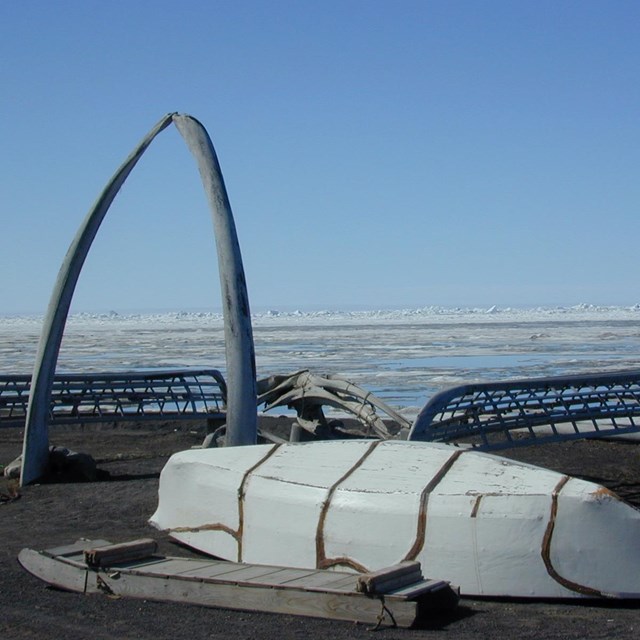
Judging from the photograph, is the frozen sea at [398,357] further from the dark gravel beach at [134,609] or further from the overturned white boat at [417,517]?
the overturned white boat at [417,517]

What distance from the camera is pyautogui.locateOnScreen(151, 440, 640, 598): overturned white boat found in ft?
24.4

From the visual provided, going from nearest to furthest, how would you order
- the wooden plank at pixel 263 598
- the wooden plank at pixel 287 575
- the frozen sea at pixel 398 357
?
the wooden plank at pixel 263 598 → the wooden plank at pixel 287 575 → the frozen sea at pixel 398 357

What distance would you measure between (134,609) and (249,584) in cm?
83

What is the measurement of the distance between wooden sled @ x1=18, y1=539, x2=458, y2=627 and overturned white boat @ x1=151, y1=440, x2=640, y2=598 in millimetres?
414

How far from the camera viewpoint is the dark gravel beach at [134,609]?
663cm

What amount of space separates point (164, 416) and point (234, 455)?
8.07m

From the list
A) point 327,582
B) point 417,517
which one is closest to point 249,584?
point 327,582

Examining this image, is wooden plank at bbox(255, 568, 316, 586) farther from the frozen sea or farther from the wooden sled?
the frozen sea

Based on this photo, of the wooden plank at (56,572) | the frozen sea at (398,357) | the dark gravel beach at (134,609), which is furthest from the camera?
the frozen sea at (398,357)

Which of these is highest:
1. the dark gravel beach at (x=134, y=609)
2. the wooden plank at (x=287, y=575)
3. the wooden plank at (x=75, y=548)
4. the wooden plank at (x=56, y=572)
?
the wooden plank at (x=287, y=575)

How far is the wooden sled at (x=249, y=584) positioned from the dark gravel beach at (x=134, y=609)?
91mm

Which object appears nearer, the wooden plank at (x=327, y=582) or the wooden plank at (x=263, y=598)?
the wooden plank at (x=263, y=598)

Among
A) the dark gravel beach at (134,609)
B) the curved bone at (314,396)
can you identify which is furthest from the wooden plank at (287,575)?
the curved bone at (314,396)

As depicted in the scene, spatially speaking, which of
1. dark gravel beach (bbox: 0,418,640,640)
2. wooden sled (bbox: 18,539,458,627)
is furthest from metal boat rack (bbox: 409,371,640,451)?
wooden sled (bbox: 18,539,458,627)
